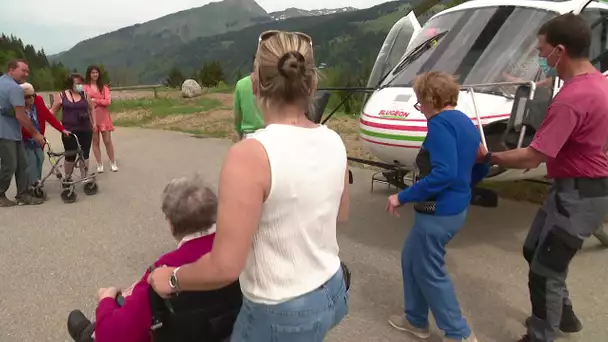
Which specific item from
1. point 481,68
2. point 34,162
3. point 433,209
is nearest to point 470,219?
point 481,68

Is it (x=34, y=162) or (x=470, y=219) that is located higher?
(x=34, y=162)

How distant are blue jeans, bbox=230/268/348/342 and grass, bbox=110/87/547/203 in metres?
5.66

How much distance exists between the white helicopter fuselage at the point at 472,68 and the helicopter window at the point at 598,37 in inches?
2.7

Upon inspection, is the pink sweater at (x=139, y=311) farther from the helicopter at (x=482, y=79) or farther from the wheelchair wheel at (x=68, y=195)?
the wheelchair wheel at (x=68, y=195)

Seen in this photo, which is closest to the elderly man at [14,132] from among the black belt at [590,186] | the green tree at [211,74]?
the black belt at [590,186]

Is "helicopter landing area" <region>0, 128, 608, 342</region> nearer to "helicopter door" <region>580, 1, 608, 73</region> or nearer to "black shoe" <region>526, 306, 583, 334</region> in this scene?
"black shoe" <region>526, 306, 583, 334</region>

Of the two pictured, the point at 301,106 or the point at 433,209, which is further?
the point at 433,209

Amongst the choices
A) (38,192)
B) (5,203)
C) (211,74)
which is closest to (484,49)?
(38,192)

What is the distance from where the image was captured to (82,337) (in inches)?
93.9

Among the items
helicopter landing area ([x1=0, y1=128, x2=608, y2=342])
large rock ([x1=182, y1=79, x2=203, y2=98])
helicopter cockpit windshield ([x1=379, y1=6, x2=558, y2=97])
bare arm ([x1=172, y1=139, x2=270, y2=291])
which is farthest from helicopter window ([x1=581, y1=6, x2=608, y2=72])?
large rock ([x1=182, y1=79, x2=203, y2=98])

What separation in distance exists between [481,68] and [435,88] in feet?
6.82

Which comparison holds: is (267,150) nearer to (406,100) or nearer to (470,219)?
(406,100)

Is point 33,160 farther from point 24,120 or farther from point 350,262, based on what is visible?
point 350,262

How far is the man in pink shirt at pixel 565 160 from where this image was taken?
8.84ft
